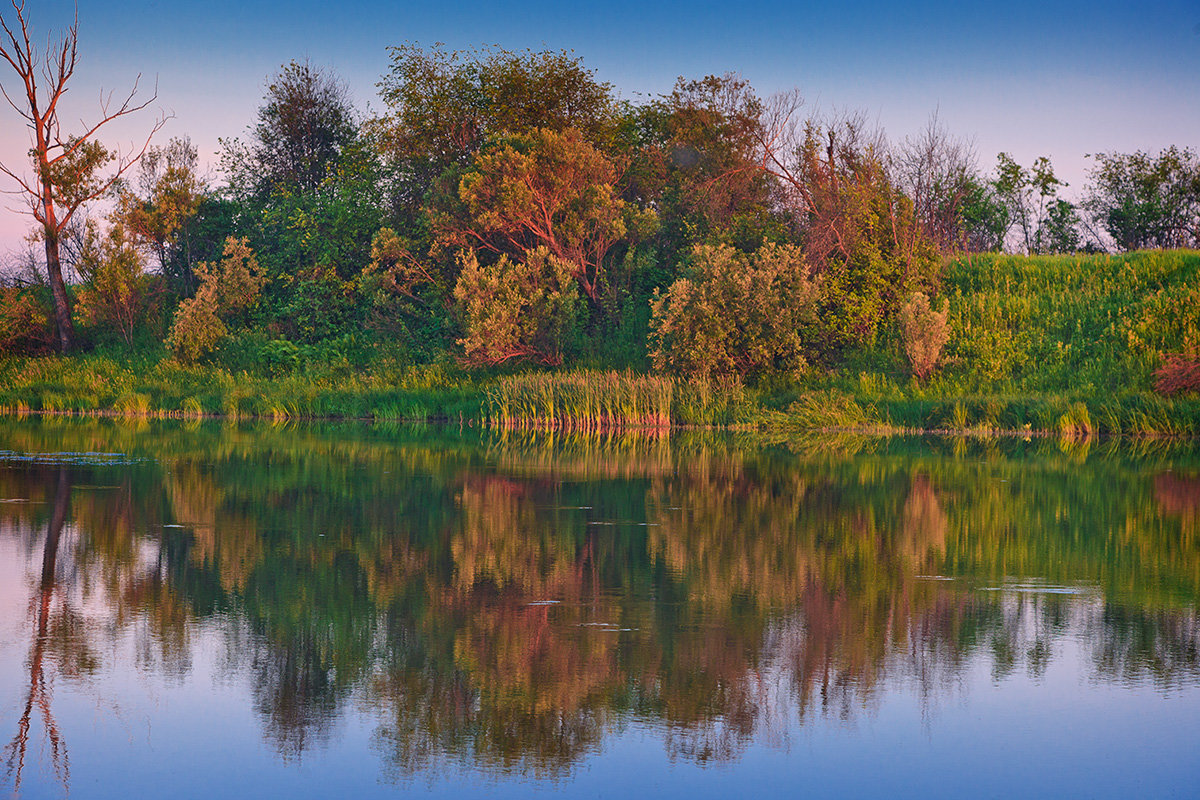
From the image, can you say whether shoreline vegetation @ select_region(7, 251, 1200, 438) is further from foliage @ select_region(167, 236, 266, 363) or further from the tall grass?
foliage @ select_region(167, 236, 266, 363)

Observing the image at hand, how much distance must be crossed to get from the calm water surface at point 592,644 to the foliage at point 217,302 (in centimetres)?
2774

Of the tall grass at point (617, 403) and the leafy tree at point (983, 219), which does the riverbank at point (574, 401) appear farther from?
the leafy tree at point (983, 219)

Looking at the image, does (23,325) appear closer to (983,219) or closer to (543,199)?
(543,199)

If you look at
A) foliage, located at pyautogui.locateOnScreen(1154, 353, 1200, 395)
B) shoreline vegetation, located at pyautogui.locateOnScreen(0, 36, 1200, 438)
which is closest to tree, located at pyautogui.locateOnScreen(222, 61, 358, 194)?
shoreline vegetation, located at pyautogui.locateOnScreen(0, 36, 1200, 438)

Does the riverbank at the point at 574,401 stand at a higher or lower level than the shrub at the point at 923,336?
lower

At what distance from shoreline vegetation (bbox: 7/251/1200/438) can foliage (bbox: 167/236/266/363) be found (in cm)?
88

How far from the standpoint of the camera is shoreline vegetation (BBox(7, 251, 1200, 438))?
3138 centimetres

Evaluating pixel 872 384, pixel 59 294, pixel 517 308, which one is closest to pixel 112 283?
pixel 59 294

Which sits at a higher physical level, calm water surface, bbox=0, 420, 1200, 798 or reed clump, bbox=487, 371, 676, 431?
reed clump, bbox=487, 371, 676, 431

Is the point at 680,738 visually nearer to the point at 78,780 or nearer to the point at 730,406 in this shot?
the point at 78,780

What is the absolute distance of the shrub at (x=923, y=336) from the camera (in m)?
33.8

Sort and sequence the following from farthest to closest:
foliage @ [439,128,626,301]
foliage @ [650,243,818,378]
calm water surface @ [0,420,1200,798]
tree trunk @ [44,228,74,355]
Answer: tree trunk @ [44,228,74,355], foliage @ [439,128,626,301], foliage @ [650,243,818,378], calm water surface @ [0,420,1200,798]

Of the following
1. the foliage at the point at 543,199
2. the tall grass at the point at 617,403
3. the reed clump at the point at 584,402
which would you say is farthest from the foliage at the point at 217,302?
the tall grass at the point at 617,403

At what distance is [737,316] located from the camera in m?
34.2
